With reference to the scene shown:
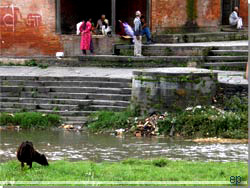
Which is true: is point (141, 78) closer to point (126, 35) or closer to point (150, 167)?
point (150, 167)

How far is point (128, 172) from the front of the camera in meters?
9.62

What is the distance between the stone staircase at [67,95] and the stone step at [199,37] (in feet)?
19.4

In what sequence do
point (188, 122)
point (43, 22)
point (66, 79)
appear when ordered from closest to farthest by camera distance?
point (188, 122)
point (66, 79)
point (43, 22)

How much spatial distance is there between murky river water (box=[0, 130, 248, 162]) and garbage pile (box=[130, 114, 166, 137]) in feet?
1.69

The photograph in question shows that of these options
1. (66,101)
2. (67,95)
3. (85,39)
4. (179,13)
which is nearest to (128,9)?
(179,13)

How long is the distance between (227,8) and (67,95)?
41.3 ft

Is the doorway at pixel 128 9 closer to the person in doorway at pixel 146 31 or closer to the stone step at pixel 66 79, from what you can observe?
the person in doorway at pixel 146 31

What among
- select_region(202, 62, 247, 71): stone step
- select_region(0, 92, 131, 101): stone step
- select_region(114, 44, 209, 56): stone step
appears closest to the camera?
select_region(0, 92, 131, 101): stone step

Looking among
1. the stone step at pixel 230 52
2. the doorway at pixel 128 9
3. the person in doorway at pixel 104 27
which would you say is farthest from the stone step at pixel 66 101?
the doorway at pixel 128 9

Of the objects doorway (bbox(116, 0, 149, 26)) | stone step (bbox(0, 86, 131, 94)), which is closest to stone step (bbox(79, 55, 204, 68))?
Result: stone step (bbox(0, 86, 131, 94))

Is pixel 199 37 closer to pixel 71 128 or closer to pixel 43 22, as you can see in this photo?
pixel 43 22

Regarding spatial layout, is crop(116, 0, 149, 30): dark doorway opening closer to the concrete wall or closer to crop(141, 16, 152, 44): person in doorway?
crop(141, 16, 152, 44): person in doorway

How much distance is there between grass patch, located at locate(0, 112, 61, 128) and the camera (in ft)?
56.4

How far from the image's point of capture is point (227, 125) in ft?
50.5
